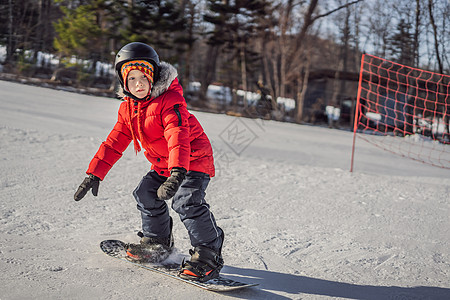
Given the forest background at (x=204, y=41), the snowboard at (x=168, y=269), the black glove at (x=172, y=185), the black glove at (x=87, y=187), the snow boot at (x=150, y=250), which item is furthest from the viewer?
the forest background at (x=204, y=41)

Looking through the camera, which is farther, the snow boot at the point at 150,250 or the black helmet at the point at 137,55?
the snow boot at the point at 150,250

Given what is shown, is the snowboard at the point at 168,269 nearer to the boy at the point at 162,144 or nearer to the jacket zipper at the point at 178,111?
the boy at the point at 162,144

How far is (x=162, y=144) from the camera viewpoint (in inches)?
88.8

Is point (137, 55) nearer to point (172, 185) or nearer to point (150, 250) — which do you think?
point (172, 185)

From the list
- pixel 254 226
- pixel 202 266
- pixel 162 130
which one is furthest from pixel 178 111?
pixel 254 226

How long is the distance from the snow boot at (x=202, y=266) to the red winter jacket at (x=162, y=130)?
45 cm

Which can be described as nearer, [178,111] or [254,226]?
[178,111]

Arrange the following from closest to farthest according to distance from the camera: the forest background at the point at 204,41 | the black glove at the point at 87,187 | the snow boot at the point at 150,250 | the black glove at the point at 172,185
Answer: the black glove at the point at 172,185 < the black glove at the point at 87,187 < the snow boot at the point at 150,250 < the forest background at the point at 204,41

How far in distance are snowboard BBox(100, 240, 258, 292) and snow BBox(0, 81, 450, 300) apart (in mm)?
39

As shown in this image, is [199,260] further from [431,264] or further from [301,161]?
[301,161]

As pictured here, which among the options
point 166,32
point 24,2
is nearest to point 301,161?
point 166,32

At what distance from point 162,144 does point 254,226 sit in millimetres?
1298

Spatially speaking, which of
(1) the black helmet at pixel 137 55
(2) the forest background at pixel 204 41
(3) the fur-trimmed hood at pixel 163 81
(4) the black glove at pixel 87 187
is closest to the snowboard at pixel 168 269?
(4) the black glove at pixel 87 187

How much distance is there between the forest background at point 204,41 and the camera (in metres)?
16.6
